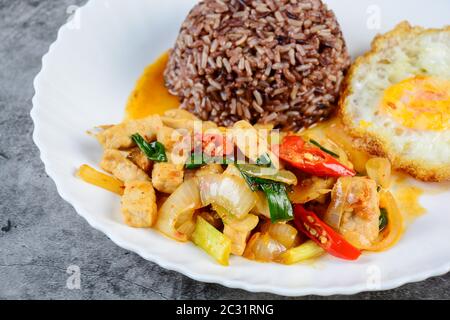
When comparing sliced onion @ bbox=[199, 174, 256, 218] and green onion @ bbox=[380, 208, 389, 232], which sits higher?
sliced onion @ bbox=[199, 174, 256, 218]

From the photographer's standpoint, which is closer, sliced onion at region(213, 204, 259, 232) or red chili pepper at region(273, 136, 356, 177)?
sliced onion at region(213, 204, 259, 232)

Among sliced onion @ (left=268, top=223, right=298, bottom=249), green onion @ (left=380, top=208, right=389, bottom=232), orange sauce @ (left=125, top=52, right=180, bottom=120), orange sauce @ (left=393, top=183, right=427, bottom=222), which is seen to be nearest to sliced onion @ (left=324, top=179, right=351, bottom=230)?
sliced onion @ (left=268, top=223, right=298, bottom=249)

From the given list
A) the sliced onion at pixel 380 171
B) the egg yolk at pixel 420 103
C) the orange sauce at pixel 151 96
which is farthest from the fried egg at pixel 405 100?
the orange sauce at pixel 151 96

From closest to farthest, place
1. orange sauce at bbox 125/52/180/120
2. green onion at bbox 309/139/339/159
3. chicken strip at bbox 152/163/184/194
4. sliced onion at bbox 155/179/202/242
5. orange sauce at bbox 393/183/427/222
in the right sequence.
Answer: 1. sliced onion at bbox 155/179/202/242
2. chicken strip at bbox 152/163/184/194
3. green onion at bbox 309/139/339/159
4. orange sauce at bbox 393/183/427/222
5. orange sauce at bbox 125/52/180/120

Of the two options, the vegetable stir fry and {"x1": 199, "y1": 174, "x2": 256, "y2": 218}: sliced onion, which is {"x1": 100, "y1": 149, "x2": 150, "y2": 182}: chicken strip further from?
{"x1": 199, "y1": 174, "x2": 256, "y2": 218}: sliced onion

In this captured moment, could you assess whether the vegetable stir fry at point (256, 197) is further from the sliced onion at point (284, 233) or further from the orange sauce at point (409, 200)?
the orange sauce at point (409, 200)

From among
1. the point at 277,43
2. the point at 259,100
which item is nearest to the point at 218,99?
the point at 259,100

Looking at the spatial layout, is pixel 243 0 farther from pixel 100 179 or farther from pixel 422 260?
pixel 422 260

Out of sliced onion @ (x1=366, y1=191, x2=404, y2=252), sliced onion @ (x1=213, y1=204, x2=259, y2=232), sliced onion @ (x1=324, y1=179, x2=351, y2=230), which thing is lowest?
sliced onion @ (x1=366, y1=191, x2=404, y2=252)
